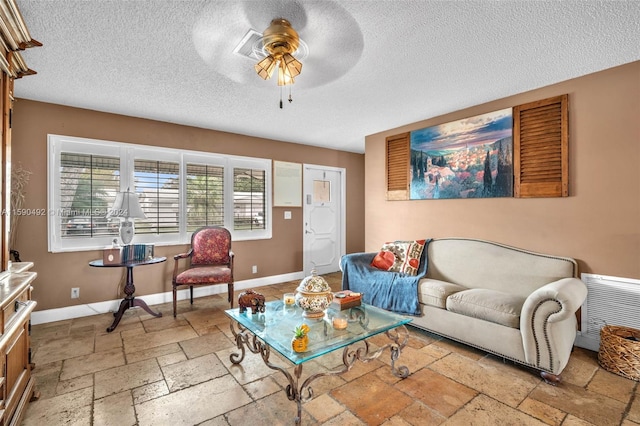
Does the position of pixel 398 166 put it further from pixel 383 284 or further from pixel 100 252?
pixel 100 252

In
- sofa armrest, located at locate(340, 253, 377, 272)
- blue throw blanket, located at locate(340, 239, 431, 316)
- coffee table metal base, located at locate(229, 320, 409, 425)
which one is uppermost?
sofa armrest, located at locate(340, 253, 377, 272)

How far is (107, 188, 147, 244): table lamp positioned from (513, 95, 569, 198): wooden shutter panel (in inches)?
158

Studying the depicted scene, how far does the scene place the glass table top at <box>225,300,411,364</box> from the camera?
1726 mm

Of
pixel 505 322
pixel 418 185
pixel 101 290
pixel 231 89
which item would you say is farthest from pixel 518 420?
pixel 101 290

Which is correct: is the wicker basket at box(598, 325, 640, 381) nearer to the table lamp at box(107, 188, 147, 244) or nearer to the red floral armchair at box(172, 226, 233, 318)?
the red floral armchair at box(172, 226, 233, 318)

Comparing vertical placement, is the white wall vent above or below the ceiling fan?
below

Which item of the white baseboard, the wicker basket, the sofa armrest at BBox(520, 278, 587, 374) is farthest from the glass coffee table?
the white baseboard

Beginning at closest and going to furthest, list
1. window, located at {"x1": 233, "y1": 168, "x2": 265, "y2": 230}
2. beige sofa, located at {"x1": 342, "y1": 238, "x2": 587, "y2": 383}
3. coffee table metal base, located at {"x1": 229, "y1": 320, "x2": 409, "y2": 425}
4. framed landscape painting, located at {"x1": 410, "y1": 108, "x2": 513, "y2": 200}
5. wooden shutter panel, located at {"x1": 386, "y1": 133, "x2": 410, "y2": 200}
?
1. coffee table metal base, located at {"x1": 229, "y1": 320, "x2": 409, "y2": 425}
2. beige sofa, located at {"x1": 342, "y1": 238, "x2": 587, "y2": 383}
3. framed landscape painting, located at {"x1": 410, "y1": 108, "x2": 513, "y2": 200}
4. wooden shutter panel, located at {"x1": 386, "y1": 133, "x2": 410, "y2": 200}
5. window, located at {"x1": 233, "y1": 168, "x2": 265, "y2": 230}

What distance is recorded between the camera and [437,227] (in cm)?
369

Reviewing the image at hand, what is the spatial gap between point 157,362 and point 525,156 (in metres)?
3.77

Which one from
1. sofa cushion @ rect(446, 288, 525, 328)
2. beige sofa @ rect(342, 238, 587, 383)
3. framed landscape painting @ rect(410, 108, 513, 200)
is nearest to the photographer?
beige sofa @ rect(342, 238, 587, 383)

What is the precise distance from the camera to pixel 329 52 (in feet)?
6.91

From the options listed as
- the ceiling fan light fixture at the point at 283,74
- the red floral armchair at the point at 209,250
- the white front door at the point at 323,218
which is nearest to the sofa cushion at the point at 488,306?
the ceiling fan light fixture at the point at 283,74

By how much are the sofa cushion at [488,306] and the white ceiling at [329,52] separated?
189 cm
